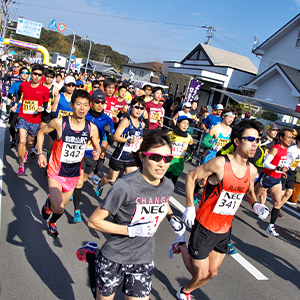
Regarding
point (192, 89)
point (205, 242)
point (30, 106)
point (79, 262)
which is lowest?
point (79, 262)

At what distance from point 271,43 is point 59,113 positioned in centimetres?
2322

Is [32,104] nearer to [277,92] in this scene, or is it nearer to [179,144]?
[179,144]

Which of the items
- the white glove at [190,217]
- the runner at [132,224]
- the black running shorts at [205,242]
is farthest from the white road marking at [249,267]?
the runner at [132,224]

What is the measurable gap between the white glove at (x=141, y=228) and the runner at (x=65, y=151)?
1.89 m

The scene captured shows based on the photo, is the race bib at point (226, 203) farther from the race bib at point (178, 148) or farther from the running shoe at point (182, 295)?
the race bib at point (178, 148)

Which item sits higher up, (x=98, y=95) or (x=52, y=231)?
(x=98, y=95)

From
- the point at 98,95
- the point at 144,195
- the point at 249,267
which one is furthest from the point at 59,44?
the point at 144,195

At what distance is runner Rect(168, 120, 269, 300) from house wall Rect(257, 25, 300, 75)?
22.2 meters

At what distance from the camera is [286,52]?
2288 cm

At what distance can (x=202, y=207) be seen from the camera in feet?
10.2

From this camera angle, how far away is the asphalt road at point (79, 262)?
3182 mm

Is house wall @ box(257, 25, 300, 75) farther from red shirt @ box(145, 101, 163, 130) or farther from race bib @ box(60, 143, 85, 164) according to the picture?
race bib @ box(60, 143, 85, 164)

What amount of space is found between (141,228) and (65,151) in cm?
217

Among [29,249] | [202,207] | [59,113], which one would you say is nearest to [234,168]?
[202,207]
